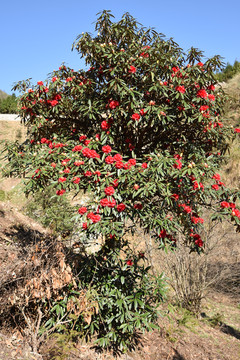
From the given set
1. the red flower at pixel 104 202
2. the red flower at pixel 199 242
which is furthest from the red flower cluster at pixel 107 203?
the red flower at pixel 199 242

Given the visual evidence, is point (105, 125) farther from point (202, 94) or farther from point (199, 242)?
point (199, 242)

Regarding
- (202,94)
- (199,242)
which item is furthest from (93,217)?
(202,94)

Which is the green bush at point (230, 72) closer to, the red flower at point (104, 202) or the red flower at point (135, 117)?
the red flower at point (135, 117)

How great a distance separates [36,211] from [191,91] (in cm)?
702

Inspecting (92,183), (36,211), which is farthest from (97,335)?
(36,211)

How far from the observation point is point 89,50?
3629 mm

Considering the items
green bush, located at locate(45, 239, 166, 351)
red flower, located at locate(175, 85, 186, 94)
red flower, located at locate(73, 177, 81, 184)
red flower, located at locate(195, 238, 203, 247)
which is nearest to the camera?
red flower, located at locate(73, 177, 81, 184)

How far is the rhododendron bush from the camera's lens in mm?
3064

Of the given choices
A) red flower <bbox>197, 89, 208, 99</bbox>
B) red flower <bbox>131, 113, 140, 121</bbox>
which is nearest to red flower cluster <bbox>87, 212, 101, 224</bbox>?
red flower <bbox>131, 113, 140, 121</bbox>

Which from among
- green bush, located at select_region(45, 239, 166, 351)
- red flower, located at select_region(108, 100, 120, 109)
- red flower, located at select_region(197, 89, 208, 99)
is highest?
red flower, located at select_region(197, 89, 208, 99)

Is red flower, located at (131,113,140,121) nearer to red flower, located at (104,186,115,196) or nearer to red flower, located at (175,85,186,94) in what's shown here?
red flower, located at (175,85,186,94)

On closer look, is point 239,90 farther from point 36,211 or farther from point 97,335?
point 97,335

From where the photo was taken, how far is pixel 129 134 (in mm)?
3918

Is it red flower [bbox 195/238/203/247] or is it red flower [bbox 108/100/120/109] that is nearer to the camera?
red flower [bbox 108/100/120/109]
